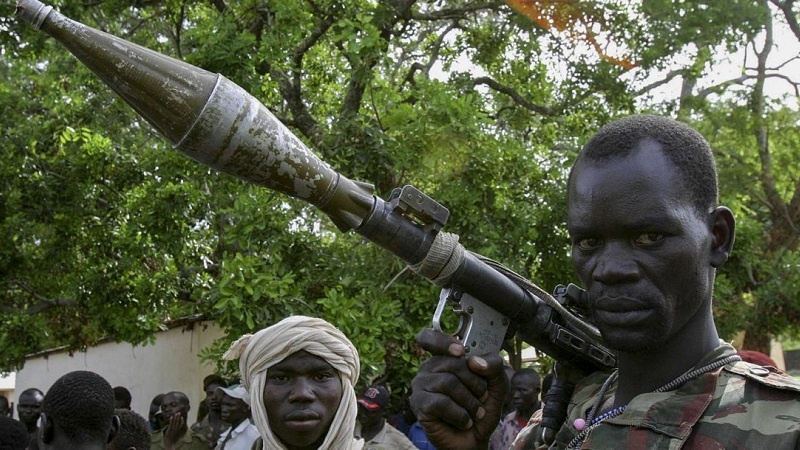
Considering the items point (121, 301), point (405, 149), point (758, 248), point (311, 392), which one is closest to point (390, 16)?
point (405, 149)

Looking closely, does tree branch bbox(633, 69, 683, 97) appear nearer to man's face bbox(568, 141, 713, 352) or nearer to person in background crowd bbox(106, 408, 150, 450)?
person in background crowd bbox(106, 408, 150, 450)

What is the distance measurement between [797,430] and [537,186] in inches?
289

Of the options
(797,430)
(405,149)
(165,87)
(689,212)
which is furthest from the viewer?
(405,149)

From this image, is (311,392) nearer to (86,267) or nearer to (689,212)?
(689,212)

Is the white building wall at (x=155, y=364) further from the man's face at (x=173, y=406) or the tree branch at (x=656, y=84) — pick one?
the tree branch at (x=656, y=84)

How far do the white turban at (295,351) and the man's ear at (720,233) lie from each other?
2.17m

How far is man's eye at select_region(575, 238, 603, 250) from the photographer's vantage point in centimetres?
194

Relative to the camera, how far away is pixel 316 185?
2459mm

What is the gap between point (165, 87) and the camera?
93.5 inches

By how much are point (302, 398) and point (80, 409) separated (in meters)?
0.92

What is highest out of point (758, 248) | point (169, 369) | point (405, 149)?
point (758, 248)

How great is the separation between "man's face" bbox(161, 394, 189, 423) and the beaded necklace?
7.08 metres

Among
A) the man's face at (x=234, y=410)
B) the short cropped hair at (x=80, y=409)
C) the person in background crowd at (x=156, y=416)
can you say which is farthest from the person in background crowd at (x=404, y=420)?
the short cropped hair at (x=80, y=409)

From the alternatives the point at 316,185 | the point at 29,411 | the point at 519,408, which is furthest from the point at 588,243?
the point at 29,411
